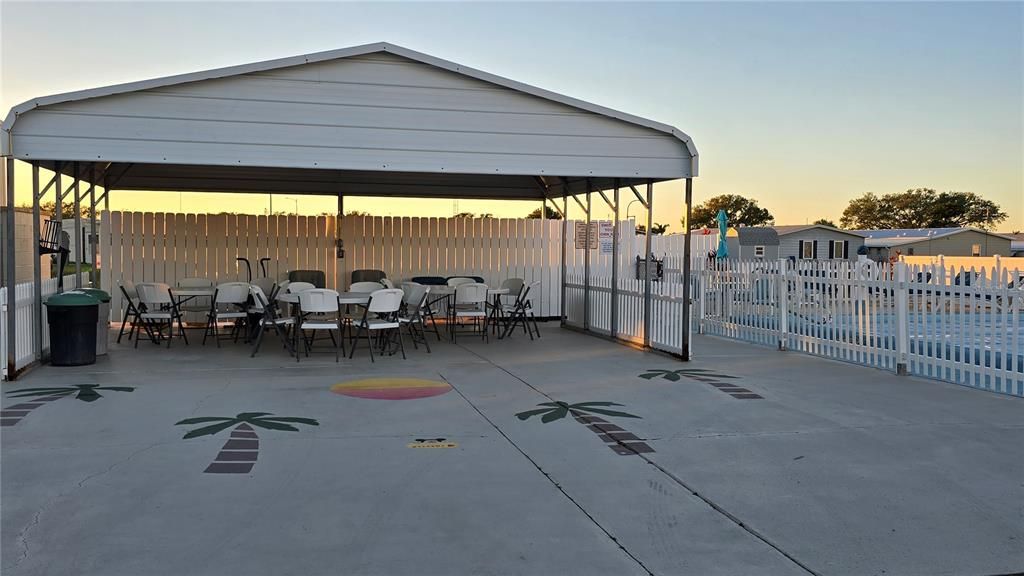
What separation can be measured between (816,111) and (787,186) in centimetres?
1600

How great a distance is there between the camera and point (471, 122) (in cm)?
916

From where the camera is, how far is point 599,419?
6305mm

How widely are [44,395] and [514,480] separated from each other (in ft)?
15.3

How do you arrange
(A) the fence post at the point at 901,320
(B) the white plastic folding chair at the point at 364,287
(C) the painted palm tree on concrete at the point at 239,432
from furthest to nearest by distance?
(B) the white plastic folding chair at the point at 364,287 → (A) the fence post at the point at 901,320 → (C) the painted palm tree on concrete at the point at 239,432

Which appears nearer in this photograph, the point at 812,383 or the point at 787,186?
the point at 812,383

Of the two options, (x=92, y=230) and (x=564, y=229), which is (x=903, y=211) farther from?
(x=92, y=230)

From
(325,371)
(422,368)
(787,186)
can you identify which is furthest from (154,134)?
(787,186)

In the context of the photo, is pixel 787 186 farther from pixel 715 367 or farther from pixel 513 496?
pixel 513 496

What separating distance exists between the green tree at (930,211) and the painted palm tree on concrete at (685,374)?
203 feet

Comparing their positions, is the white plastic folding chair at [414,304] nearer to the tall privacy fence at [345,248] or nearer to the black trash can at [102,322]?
the tall privacy fence at [345,248]

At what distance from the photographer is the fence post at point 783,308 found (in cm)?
1070

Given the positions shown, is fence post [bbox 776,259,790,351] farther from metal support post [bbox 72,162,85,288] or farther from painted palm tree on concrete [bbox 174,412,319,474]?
metal support post [bbox 72,162,85,288]

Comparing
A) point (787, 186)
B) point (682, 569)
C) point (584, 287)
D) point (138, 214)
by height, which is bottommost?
point (682, 569)

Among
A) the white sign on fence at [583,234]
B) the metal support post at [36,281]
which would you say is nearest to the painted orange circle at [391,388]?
the metal support post at [36,281]
